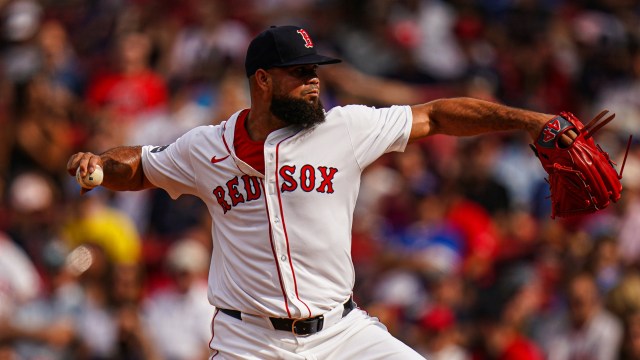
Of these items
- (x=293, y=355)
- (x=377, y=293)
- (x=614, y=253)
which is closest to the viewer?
(x=293, y=355)

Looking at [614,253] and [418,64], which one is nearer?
[614,253]

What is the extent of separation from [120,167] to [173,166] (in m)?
0.27

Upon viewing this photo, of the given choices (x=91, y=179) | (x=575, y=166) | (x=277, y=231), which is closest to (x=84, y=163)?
(x=91, y=179)

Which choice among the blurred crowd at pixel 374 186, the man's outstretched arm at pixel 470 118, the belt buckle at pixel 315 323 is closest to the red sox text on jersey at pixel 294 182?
the man's outstretched arm at pixel 470 118

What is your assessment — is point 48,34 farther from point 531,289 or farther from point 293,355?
point 293,355

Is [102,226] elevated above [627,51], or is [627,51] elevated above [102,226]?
[627,51]

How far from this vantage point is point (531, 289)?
367 inches

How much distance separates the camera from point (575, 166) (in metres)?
5.64

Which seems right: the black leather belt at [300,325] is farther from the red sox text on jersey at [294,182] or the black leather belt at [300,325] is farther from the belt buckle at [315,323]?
the red sox text on jersey at [294,182]

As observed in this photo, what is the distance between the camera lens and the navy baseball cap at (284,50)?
566 centimetres

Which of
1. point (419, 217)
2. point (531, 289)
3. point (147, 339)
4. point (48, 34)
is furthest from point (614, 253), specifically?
point (48, 34)

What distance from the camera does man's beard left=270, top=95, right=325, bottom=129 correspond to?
Answer: 5.69 meters

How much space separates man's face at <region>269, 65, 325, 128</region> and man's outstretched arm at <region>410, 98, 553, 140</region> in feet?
1.64

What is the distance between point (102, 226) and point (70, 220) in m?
0.35
